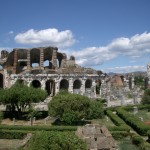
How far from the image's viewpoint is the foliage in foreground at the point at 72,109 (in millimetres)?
→ 38781

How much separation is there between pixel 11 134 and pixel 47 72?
3882 centimetres

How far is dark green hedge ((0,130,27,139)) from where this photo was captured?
1342 inches

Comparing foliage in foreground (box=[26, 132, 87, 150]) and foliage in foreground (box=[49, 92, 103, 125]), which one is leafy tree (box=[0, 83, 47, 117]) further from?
foliage in foreground (box=[26, 132, 87, 150])

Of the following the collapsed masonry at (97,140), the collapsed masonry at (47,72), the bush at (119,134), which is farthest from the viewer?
the collapsed masonry at (47,72)

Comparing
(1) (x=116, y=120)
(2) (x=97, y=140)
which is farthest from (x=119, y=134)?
(2) (x=97, y=140)

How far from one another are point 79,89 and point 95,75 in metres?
4.83

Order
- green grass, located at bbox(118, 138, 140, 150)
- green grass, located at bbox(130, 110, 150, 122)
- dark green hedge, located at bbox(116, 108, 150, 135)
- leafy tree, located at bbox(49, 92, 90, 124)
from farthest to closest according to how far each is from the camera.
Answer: green grass, located at bbox(130, 110, 150, 122) < leafy tree, located at bbox(49, 92, 90, 124) < dark green hedge, located at bbox(116, 108, 150, 135) < green grass, located at bbox(118, 138, 140, 150)

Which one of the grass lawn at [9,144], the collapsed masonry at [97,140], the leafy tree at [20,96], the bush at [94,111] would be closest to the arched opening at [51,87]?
the leafy tree at [20,96]

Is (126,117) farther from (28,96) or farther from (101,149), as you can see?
(101,149)

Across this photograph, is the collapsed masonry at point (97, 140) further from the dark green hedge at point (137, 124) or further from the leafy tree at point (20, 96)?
the leafy tree at point (20, 96)

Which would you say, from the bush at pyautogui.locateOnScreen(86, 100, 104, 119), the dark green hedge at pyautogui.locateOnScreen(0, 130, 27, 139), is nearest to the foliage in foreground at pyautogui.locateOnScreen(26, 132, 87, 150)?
the dark green hedge at pyautogui.locateOnScreen(0, 130, 27, 139)

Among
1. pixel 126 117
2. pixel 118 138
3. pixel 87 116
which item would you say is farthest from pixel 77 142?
pixel 126 117

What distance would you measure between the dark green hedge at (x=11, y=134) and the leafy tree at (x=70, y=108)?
6.59 meters

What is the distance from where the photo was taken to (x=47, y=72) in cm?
7244
